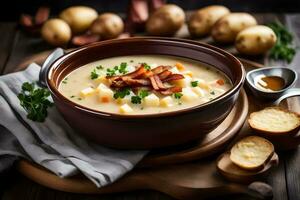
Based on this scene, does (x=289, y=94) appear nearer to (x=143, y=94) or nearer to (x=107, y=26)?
(x=143, y=94)

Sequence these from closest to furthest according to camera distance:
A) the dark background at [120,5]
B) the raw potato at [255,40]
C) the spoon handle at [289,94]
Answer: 1. the spoon handle at [289,94]
2. the raw potato at [255,40]
3. the dark background at [120,5]

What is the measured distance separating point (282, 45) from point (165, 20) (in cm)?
65

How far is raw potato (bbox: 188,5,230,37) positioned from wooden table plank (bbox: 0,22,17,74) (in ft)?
3.38

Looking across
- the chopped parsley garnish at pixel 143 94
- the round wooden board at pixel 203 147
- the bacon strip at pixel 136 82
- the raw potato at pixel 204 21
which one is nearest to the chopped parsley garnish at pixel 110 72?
the bacon strip at pixel 136 82

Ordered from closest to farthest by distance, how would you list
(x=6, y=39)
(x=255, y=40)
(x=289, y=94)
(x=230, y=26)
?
1. (x=289, y=94)
2. (x=255, y=40)
3. (x=230, y=26)
4. (x=6, y=39)

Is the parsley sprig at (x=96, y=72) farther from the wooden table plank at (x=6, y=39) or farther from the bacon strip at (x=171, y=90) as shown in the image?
the wooden table plank at (x=6, y=39)

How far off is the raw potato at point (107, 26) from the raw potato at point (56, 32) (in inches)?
5.9

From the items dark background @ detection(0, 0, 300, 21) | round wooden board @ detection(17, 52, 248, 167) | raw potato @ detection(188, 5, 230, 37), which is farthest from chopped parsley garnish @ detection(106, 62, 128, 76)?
dark background @ detection(0, 0, 300, 21)

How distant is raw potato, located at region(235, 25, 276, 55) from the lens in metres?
3.07

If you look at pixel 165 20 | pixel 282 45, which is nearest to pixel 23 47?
pixel 165 20

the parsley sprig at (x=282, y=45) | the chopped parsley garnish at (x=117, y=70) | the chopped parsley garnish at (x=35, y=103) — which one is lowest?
the parsley sprig at (x=282, y=45)

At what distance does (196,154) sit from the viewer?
2141 millimetres

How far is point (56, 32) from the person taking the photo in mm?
3273

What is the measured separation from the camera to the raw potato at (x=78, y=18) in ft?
Result: 11.3
